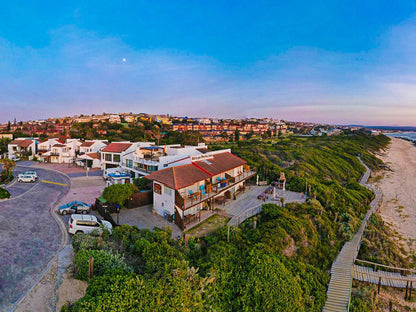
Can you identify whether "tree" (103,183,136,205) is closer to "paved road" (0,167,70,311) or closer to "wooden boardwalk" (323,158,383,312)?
"paved road" (0,167,70,311)

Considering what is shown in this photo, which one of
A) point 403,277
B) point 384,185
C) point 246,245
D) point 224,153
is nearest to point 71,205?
point 246,245

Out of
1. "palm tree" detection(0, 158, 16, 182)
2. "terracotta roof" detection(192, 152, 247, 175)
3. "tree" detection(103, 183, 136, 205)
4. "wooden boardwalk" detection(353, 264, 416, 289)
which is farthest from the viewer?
"palm tree" detection(0, 158, 16, 182)

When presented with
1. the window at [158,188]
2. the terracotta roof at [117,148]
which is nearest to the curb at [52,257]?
the window at [158,188]

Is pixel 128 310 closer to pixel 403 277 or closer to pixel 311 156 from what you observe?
pixel 403 277

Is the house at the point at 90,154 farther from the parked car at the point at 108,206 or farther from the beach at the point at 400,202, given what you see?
the beach at the point at 400,202

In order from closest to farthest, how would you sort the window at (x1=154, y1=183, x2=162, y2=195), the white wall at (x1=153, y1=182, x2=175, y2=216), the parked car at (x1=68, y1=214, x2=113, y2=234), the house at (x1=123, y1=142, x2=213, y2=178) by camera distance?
the parked car at (x1=68, y1=214, x2=113, y2=234), the white wall at (x1=153, y1=182, x2=175, y2=216), the window at (x1=154, y1=183, x2=162, y2=195), the house at (x1=123, y1=142, x2=213, y2=178)

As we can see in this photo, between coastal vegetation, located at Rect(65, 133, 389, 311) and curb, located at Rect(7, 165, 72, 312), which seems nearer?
coastal vegetation, located at Rect(65, 133, 389, 311)

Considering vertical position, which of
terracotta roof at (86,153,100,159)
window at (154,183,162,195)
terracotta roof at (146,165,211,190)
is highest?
terracotta roof at (146,165,211,190)

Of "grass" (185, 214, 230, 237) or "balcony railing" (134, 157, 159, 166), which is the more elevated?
"balcony railing" (134, 157, 159, 166)

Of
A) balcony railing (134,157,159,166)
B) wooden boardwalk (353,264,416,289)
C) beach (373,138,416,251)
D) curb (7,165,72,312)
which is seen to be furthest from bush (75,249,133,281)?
beach (373,138,416,251)
